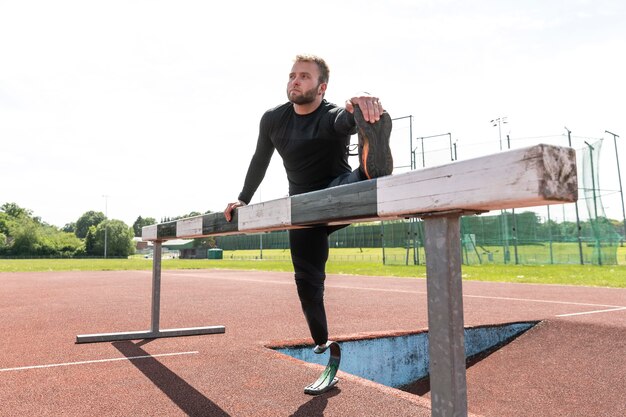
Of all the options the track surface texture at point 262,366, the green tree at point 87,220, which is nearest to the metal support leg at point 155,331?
the track surface texture at point 262,366

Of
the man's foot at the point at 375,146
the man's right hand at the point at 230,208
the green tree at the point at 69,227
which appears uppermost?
the green tree at the point at 69,227

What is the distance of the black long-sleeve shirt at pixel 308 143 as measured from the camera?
→ 8.02ft

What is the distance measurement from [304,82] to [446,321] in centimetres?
154

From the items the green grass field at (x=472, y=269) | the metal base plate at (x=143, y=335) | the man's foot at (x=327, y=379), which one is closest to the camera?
the man's foot at (x=327, y=379)

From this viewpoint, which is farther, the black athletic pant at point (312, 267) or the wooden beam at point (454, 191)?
the black athletic pant at point (312, 267)

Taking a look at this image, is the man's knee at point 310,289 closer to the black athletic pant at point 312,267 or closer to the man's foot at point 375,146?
the black athletic pant at point 312,267

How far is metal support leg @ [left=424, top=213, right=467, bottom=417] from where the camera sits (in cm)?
137

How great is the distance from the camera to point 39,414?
92.2 inches

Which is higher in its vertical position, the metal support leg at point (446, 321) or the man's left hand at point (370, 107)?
the man's left hand at point (370, 107)

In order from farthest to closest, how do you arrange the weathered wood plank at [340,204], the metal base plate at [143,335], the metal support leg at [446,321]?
the metal base plate at [143,335] → the weathered wood plank at [340,204] → the metal support leg at [446,321]

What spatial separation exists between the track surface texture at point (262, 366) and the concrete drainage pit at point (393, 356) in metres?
0.10

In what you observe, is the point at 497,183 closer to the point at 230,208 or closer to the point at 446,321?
the point at 446,321

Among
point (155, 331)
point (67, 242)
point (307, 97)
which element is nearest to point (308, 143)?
point (307, 97)

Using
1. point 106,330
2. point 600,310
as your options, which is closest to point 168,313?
point 106,330
